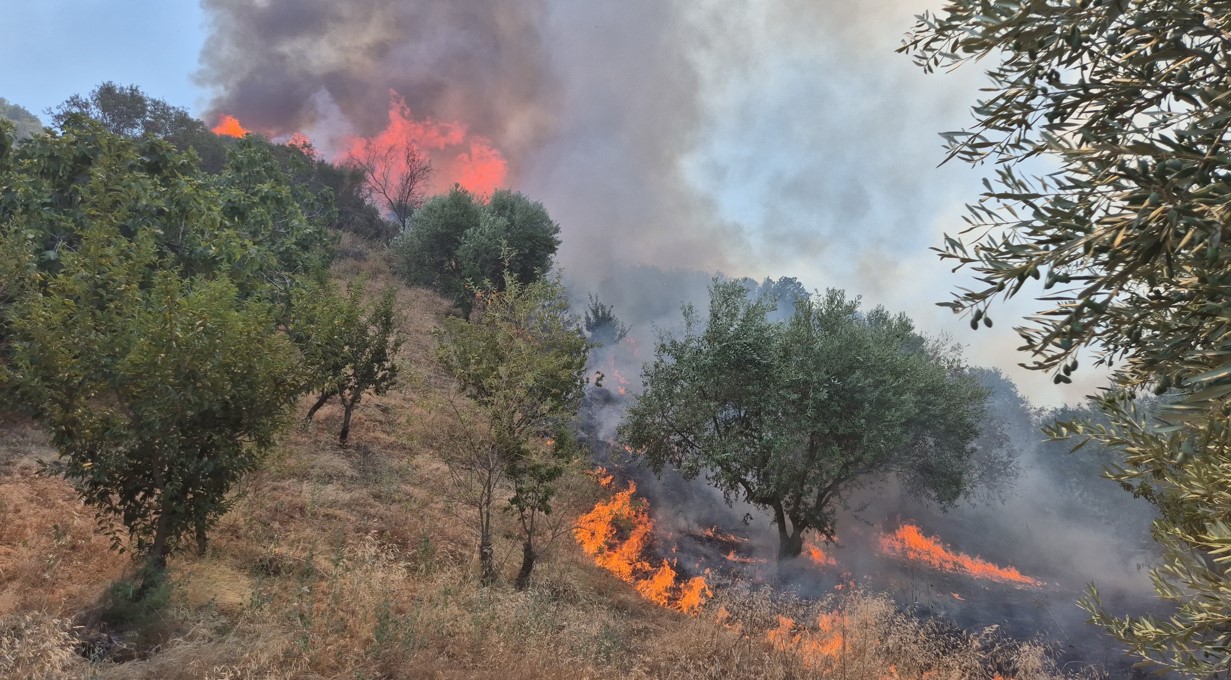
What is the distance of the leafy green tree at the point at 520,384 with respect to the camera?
41.2 ft

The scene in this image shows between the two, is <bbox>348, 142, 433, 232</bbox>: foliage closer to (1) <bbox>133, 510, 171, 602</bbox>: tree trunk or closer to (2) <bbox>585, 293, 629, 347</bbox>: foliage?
(2) <bbox>585, 293, 629, 347</bbox>: foliage

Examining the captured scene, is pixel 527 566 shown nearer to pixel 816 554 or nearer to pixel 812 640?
pixel 812 640

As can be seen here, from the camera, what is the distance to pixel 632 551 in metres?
20.8

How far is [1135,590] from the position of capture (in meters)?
34.0

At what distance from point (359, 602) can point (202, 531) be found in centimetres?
264

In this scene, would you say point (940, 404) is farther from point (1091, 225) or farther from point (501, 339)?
point (1091, 225)

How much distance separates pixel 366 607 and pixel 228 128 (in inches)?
2373

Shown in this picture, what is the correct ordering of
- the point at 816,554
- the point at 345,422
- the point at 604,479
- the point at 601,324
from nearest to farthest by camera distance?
1. the point at 345,422
2. the point at 604,479
3. the point at 816,554
4. the point at 601,324

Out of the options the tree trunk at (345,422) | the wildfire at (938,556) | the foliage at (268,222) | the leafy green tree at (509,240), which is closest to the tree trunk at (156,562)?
the foliage at (268,222)

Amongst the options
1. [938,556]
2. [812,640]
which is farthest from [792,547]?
[938,556]

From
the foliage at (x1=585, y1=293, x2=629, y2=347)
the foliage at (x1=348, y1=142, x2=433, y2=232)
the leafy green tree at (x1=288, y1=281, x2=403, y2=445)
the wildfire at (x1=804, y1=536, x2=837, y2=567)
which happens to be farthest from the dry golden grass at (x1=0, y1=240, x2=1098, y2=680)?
the foliage at (x1=348, y1=142, x2=433, y2=232)

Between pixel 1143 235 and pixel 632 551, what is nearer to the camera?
pixel 1143 235

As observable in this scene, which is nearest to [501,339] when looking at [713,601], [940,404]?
[713,601]

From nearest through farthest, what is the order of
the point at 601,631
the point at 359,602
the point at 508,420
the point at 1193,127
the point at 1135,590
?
the point at 1193,127, the point at 359,602, the point at 601,631, the point at 508,420, the point at 1135,590
